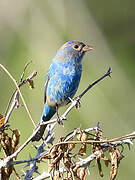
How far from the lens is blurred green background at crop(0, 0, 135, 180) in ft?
30.9

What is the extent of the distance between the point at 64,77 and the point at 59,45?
5188mm

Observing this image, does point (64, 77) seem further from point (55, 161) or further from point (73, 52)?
point (55, 161)

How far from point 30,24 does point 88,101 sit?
7.12 feet

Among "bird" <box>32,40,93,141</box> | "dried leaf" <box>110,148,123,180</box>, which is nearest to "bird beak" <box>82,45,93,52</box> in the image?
"bird" <box>32,40,93,141</box>

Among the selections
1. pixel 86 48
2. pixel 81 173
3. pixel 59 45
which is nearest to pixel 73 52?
pixel 86 48

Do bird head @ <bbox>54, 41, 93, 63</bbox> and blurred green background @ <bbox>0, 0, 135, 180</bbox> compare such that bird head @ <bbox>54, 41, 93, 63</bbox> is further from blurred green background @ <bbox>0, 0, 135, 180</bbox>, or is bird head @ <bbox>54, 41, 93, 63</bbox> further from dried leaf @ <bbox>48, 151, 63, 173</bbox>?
blurred green background @ <bbox>0, 0, 135, 180</bbox>

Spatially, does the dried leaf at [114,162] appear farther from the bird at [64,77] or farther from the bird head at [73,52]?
the bird head at [73,52]

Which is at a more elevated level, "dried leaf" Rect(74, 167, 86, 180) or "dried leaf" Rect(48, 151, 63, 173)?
"dried leaf" Rect(48, 151, 63, 173)

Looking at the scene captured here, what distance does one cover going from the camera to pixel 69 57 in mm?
5160

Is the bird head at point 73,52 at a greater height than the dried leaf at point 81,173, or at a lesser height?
greater

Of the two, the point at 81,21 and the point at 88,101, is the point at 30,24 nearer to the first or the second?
the point at 81,21

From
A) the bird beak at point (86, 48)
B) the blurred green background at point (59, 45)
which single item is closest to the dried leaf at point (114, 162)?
the bird beak at point (86, 48)

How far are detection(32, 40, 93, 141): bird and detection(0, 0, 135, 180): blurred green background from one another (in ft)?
12.1

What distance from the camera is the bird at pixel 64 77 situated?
4.89 meters
